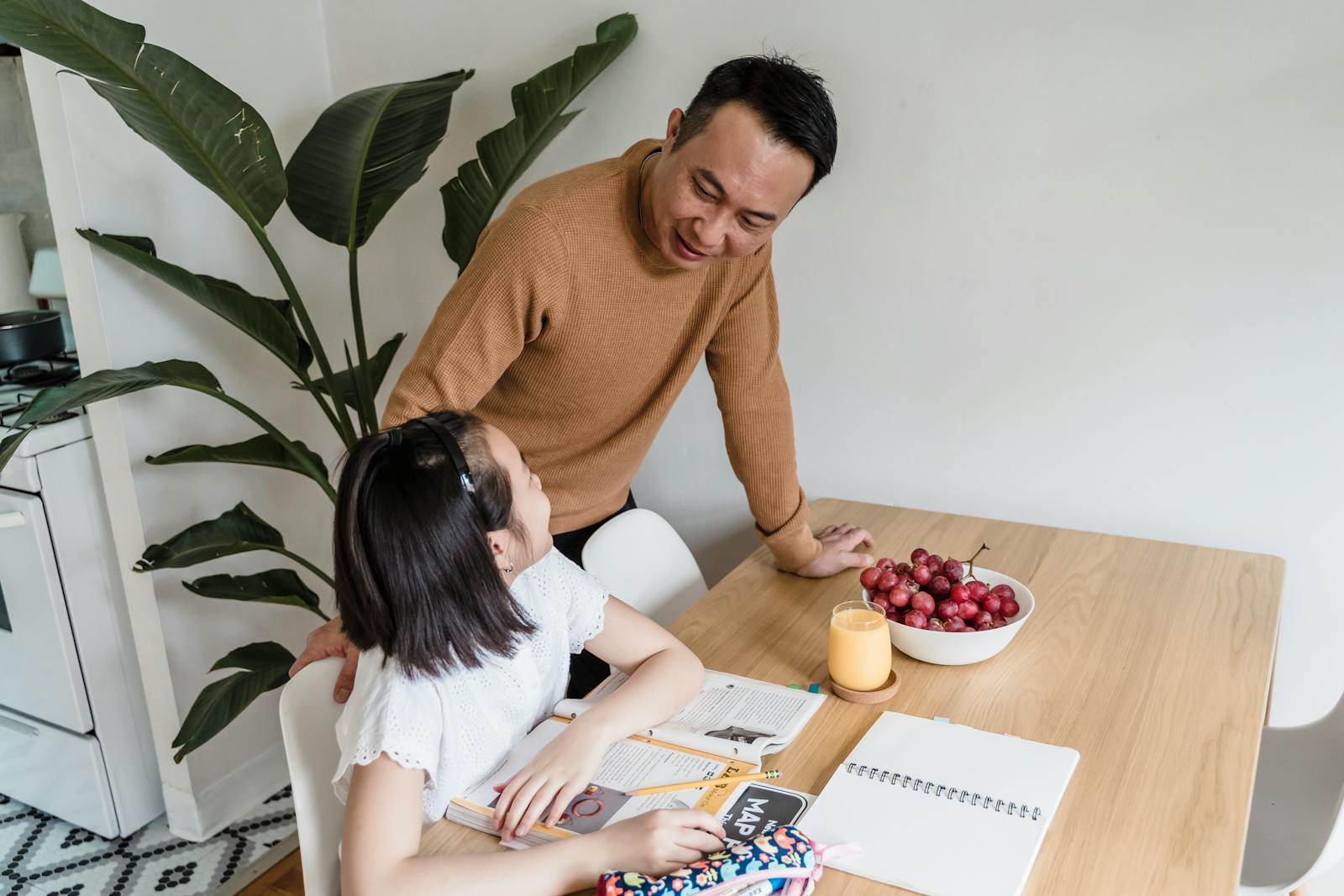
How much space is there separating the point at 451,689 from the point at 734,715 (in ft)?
1.12

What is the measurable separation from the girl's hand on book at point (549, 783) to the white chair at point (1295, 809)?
822mm

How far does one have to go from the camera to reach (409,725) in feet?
3.26

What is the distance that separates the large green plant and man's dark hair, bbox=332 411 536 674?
860 millimetres

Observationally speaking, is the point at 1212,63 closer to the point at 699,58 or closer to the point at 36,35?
the point at 699,58

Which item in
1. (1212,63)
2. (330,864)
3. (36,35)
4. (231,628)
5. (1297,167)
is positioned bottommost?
(231,628)

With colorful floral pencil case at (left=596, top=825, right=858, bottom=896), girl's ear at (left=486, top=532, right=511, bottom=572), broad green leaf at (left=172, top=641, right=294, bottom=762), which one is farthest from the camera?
broad green leaf at (left=172, top=641, right=294, bottom=762)

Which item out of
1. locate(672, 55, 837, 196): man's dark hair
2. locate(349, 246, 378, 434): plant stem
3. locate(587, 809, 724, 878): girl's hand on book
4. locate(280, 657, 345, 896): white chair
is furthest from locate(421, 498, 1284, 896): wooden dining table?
locate(349, 246, 378, 434): plant stem

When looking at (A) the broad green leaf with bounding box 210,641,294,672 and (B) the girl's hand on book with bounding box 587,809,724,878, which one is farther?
(A) the broad green leaf with bounding box 210,641,294,672

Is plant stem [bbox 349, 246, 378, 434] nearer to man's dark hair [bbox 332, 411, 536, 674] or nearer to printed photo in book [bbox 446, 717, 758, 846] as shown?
man's dark hair [bbox 332, 411, 536, 674]

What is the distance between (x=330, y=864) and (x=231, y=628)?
132cm

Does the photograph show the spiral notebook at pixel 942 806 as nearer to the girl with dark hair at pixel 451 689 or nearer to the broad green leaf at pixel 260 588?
the girl with dark hair at pixel 451 689

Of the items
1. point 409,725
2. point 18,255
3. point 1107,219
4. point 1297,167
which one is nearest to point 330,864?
point 409,725

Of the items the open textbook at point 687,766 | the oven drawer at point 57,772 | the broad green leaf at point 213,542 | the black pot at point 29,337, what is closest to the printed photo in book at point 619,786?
the open textbook at point 687,766

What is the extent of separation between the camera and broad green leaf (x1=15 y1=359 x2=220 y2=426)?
1.61 m
